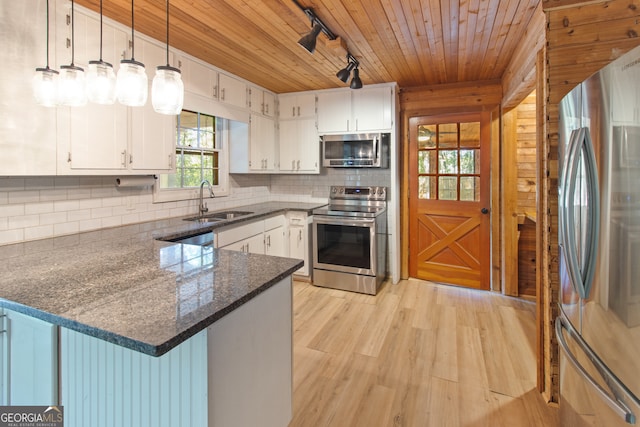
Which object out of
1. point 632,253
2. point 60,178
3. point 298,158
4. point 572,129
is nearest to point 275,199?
point 298,158

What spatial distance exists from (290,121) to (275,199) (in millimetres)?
1137

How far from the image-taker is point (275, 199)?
4773 mm

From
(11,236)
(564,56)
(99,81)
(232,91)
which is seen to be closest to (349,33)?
(564,56)

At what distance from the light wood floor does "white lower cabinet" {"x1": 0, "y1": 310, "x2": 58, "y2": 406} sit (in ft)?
3.83

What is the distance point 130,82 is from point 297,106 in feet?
9.96

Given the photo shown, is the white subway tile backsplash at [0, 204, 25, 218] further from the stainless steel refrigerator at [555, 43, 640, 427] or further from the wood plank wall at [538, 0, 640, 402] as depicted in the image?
the wood plank wall at [538, 0, 640, 402]

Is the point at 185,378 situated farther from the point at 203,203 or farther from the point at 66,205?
the point at 203,203

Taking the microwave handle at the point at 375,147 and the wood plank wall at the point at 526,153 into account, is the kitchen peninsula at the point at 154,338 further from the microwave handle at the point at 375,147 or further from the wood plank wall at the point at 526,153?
the wood plank wall at the point at 526,153

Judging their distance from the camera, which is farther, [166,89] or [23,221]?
[23,221]

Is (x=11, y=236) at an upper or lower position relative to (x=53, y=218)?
lower

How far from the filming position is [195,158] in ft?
11.7

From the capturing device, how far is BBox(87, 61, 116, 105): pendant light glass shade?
141 centimetres

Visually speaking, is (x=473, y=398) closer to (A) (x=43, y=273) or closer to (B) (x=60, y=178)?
(A) (x=43, y=273)

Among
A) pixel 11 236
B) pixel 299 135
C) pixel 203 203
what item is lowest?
pixel 11 236
